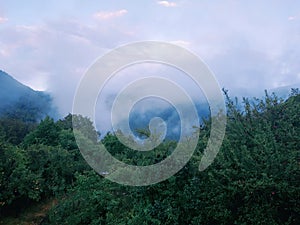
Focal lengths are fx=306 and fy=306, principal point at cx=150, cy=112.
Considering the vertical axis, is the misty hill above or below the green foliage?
above

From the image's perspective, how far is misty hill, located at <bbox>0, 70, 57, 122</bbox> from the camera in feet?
253

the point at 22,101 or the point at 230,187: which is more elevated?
the point at 22,101

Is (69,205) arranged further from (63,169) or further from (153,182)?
(63,169)

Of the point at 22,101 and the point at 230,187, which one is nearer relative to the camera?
the point at 230,187

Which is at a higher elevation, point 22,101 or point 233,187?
point 22,101

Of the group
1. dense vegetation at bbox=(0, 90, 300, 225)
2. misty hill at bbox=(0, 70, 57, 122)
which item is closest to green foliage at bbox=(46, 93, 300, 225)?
dense vegetation at bbox=(0, 90, 300, 225)

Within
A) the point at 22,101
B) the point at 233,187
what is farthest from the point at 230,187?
the point at 22,101

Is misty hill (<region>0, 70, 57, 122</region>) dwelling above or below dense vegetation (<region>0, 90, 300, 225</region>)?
above

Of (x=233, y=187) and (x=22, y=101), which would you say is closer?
(x=233, y=187)

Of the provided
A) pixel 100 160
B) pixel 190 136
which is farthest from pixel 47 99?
pixel 190 136

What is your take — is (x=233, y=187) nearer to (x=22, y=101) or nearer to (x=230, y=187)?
(x=230, y=187)

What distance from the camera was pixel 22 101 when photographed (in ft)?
287

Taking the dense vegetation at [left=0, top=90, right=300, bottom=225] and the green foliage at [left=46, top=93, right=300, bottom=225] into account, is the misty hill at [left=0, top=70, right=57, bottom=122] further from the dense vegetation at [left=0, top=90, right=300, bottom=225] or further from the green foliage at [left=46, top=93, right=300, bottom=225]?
the green foliage at [left=46, top=93, right=300, bottom=225]

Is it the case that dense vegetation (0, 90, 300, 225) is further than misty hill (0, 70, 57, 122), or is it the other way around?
misty hill (0, 70, 57, 122)
